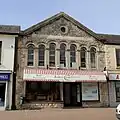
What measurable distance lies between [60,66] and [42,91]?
3097mm

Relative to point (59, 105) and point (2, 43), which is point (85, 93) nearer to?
point (59, 105)

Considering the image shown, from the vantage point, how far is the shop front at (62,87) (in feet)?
68.9

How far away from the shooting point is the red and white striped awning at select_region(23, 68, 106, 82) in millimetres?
20625

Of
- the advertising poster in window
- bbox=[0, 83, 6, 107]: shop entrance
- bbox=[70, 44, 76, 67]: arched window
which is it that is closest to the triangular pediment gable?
bbox=[70, 44, 76, 67]: arched window

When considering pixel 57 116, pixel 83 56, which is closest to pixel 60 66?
pixel 83 56

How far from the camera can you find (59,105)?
2145 centimetres

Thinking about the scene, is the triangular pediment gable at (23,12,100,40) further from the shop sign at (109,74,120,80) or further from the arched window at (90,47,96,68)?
the shop sign at (109,74,120,80)

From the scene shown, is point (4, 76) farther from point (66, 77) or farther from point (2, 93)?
point (66, 77)

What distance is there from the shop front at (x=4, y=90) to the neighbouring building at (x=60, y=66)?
94 cm

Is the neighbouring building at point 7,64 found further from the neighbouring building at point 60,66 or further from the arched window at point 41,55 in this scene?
the arched window at point 41,55

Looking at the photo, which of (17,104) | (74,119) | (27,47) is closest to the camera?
(74,119)

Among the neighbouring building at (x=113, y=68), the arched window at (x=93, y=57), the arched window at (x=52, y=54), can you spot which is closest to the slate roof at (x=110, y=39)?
the neighbouring building at (x=113, y=68)

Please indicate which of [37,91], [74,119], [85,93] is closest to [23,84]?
[37,91]

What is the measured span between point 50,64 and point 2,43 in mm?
5119
